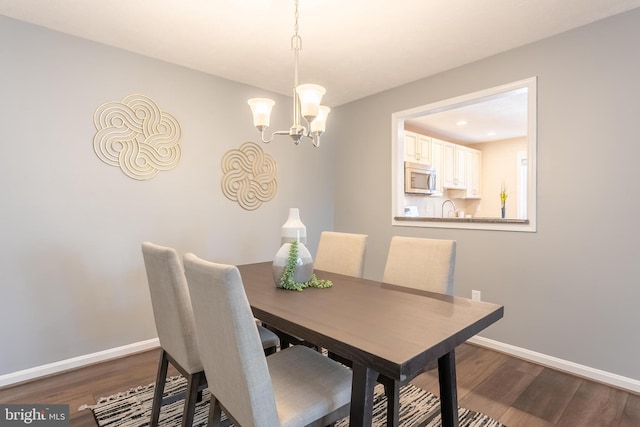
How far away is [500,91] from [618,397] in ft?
7.27

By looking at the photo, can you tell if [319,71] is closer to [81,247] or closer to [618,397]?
[81,247]

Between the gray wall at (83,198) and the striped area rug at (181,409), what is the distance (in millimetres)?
737

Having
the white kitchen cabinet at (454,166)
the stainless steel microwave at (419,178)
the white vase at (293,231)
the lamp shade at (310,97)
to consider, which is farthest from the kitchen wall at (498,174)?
the lamp shade at (310,97)

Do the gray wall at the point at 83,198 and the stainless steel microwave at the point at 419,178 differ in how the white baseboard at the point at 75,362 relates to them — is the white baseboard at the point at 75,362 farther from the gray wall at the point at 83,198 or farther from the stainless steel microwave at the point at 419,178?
the stainless steel microwave at the point at 419,178

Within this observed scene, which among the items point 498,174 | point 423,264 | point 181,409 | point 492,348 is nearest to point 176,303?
point 181,409

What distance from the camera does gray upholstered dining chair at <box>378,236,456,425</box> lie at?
5.94 feet

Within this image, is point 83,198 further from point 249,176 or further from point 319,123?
point 319,123

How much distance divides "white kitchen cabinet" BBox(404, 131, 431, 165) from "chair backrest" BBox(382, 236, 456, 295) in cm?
218

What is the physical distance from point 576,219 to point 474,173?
11.2 feet

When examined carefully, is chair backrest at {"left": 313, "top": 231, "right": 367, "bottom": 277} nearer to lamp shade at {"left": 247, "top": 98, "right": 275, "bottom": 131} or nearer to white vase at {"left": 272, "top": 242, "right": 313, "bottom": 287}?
white vase at {"left": 272, "top": 242, "right": 313, "bottom": 287}

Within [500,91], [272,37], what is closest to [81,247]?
[272,37]

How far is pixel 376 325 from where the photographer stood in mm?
1203

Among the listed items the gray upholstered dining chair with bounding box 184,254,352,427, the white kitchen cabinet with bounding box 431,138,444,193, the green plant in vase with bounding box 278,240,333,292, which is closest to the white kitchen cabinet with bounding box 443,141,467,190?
the white kitchen cabinet with bounding box 431,138,444,193

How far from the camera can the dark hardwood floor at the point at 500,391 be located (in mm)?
1799
